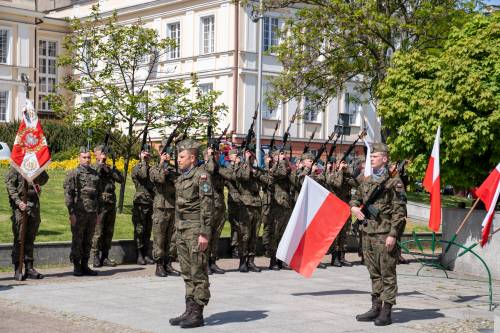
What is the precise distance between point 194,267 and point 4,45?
139 ft

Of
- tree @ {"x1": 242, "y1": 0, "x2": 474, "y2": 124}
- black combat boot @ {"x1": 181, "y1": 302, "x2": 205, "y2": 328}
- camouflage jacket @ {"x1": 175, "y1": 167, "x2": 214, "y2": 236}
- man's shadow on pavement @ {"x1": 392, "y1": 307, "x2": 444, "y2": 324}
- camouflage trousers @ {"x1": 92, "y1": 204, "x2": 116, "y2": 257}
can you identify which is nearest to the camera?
black combat boot @ {"x1": 181, "y1": 302, "x2": 205, "y2": 328}

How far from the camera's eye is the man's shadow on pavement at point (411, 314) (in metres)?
11.3

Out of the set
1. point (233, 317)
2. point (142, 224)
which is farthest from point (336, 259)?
point (233, 317)

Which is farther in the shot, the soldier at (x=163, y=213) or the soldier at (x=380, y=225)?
the soldier at (x=163, y=213)

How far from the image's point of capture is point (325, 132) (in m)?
48.7

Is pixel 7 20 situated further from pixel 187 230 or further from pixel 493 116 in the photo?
A: pixel 187 230

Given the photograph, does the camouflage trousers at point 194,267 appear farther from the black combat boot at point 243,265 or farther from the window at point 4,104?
the window at point 4,104

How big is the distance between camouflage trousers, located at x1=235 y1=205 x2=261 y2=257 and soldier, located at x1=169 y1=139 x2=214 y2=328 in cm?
503

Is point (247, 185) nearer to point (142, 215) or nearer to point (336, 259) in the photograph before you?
point (142, 215)

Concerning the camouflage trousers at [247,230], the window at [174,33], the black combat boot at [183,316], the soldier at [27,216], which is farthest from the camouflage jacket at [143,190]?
the window at [174,33]

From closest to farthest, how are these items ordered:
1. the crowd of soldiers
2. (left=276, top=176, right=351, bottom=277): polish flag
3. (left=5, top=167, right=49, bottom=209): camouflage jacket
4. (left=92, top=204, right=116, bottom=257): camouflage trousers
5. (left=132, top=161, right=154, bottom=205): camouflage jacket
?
the crowd of soldiers < (left=276, top=176, right=351, bottom=277): polish flag < (left=5, top=167, right=49, bottom=209): camouflage jacket < (left=92, top=204, right=116, bottom=257): camouflage trousers < (left=132, top=161, right=154, bottom=205): camouflage jacket

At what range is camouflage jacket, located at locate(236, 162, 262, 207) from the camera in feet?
51.2

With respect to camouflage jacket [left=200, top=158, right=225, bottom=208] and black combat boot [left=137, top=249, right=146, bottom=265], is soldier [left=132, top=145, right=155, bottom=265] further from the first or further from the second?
camouflage jacket [left=200, top=158, right=225, bottom=208]

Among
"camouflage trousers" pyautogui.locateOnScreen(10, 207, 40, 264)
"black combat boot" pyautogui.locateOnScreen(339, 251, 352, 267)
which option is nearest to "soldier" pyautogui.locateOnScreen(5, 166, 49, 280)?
"camouflage trousers" pyautogui.locateOnScreen(10, 207, 40, 264)
